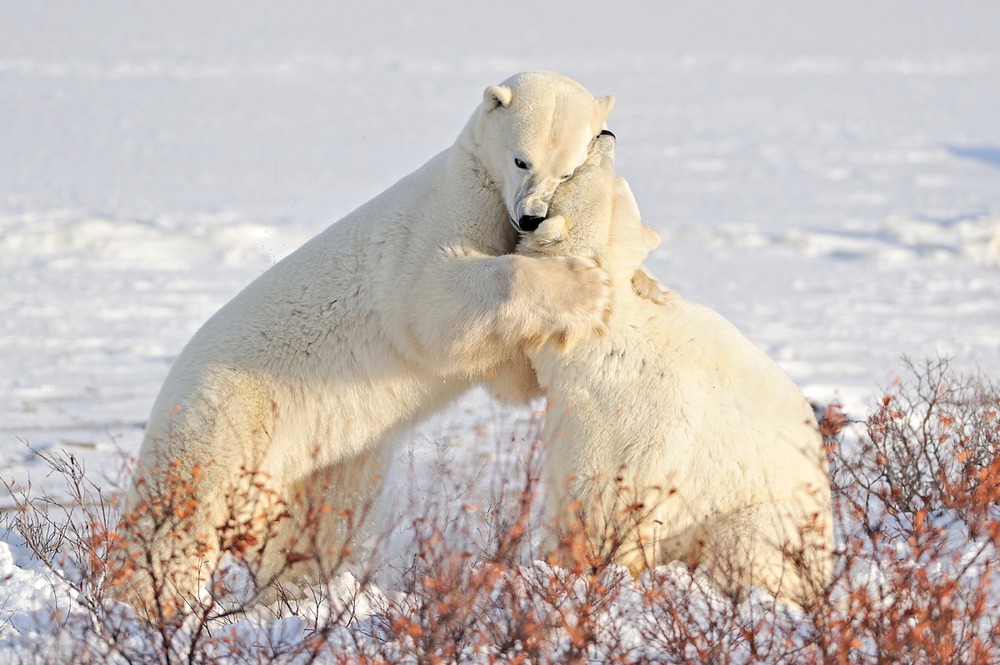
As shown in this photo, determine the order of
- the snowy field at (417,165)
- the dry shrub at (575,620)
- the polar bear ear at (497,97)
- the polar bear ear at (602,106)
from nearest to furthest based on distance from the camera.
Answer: the dry shrub at (575,620), the polar bear ear at (497,97), the polar bear ear at (602,106), the snowy field at (417,165)

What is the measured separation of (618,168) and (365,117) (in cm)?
481

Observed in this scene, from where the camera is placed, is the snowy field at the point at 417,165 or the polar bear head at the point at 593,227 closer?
the polar bear head at the point at 593,227

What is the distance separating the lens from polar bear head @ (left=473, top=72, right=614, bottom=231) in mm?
3447

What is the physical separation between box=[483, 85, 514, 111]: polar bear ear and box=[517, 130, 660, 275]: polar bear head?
0.34 m

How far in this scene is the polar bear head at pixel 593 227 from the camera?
3475 millimetres

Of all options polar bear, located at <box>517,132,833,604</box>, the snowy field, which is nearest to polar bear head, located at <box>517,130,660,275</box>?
polar bear, located at <box>517,132,833,604</box>

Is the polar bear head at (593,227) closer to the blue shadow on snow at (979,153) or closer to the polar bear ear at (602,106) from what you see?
the polar bear ear at (602,106)

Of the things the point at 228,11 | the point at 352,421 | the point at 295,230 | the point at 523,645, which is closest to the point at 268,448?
the point at 352,421

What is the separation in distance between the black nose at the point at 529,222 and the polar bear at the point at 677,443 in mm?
29

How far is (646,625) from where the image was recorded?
273cm

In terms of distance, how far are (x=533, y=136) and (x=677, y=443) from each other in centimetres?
109

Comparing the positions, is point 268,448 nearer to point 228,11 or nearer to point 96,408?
point 96,408

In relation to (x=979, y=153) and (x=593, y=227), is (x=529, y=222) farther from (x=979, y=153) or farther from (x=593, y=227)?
(x=979, y=153)

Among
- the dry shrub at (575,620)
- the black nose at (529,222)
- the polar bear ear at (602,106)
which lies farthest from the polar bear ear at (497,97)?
the dry shrub at (575,620)
